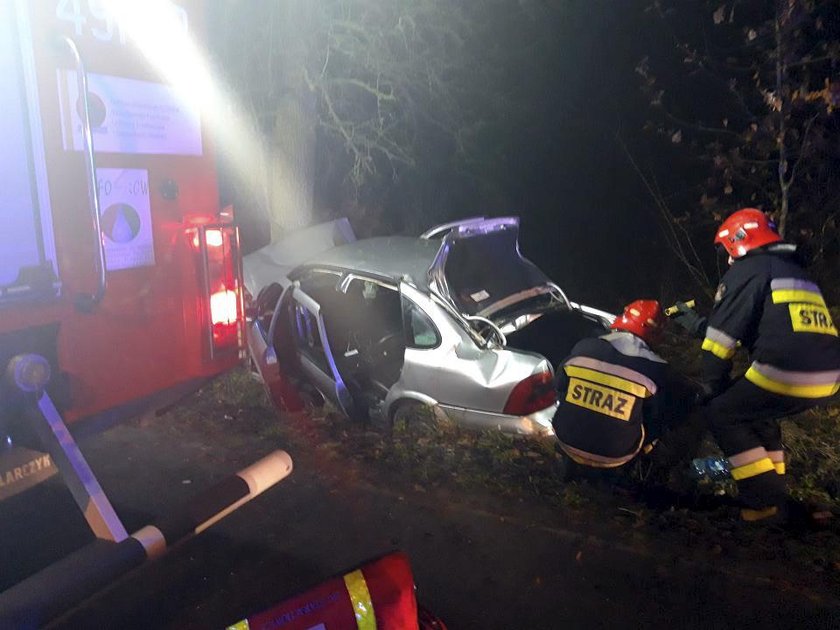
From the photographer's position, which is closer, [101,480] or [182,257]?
[182,257]

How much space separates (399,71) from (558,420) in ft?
22.0

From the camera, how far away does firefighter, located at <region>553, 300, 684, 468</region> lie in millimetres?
4105

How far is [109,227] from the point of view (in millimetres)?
2773

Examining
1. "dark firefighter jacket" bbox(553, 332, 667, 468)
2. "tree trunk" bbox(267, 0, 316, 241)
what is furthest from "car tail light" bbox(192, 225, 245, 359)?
"tree trunk" bbox(267, 0, 316, 241)

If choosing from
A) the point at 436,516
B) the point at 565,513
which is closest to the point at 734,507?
the point at 565,513

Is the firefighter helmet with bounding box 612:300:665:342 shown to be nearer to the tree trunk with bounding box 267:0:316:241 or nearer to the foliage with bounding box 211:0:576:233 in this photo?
the tree trunk with bounding box 267:0:316:241

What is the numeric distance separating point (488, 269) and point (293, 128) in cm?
432

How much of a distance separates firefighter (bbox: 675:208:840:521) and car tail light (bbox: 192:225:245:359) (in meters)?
2.61

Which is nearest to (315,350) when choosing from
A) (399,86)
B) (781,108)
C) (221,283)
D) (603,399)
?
(603,399)

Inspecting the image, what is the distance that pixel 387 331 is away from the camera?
21.0ft

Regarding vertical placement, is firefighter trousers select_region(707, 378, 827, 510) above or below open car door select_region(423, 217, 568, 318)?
below

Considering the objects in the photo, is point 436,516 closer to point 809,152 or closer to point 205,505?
point 205,505

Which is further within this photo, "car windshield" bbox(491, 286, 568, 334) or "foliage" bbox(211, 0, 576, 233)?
"foliage" bbox(211, 0, 576, 233)

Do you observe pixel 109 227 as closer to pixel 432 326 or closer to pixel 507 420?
pixel 432 326
